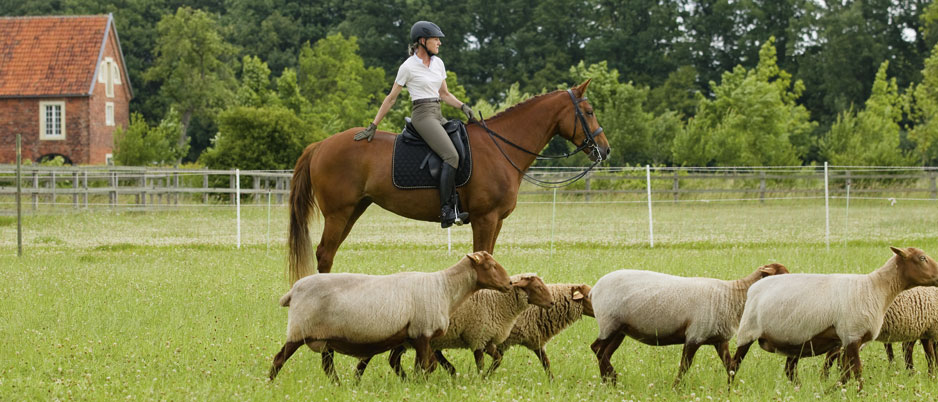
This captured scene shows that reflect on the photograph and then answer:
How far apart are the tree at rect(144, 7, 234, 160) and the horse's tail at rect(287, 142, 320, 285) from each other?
157 ft

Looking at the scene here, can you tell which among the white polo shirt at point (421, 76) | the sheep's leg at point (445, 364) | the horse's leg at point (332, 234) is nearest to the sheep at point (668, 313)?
the sheep's leg at point (445, 364)

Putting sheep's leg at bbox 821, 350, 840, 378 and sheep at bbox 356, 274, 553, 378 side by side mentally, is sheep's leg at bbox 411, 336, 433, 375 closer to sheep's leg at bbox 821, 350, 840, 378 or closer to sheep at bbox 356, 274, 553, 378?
sheep at bbox 356, 274, 553, 378

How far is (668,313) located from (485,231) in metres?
3.47

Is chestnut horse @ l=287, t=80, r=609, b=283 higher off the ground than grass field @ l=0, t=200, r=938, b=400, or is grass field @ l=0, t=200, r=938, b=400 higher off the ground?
chestnut horse @ l=287, t=80, r=609, b=283

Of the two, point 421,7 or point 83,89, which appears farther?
point 421,7

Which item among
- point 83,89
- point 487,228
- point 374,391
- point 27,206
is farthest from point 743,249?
point 83,89

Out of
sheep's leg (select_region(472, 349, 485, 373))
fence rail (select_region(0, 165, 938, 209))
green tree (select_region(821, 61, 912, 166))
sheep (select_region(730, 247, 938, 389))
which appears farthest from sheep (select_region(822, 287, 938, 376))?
green tree (select_region(821, 61, 912, 166))

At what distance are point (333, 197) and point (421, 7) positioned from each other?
61471mm

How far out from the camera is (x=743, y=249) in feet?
58.5

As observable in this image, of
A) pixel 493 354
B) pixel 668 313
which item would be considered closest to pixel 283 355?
pixel 493 354

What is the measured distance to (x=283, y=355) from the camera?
22.7 feet

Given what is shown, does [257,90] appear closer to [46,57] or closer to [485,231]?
[46,57]

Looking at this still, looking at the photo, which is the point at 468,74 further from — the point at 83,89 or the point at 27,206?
the point at 27,206

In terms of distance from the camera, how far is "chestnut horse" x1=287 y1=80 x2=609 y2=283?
1037 centimetres
